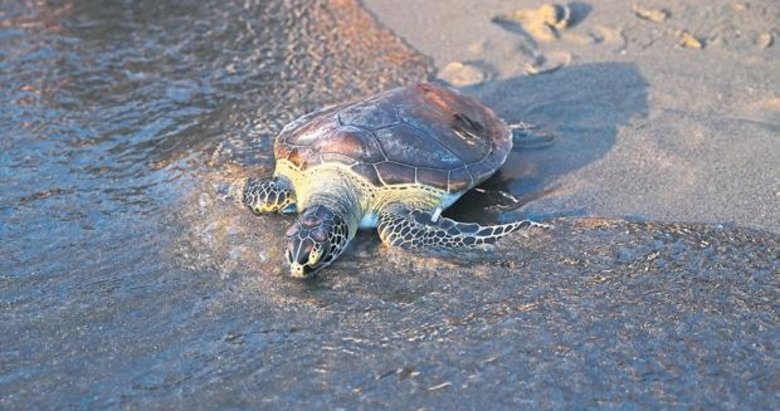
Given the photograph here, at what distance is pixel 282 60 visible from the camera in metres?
7.42

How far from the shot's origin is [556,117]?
636 cm

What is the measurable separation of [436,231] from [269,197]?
44.2 inches

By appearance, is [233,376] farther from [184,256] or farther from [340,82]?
[340,82]

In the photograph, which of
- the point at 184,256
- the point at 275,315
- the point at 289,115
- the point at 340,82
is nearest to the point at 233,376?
the point at 275,315

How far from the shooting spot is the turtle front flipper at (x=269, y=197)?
5195 mm

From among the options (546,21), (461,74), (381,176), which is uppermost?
(546,21)

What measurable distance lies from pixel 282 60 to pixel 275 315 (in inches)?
146

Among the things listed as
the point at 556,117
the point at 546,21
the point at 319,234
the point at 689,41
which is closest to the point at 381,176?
the point at 319,234

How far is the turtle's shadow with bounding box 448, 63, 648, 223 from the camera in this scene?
5531 mm

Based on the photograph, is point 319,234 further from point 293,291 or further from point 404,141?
point 404,141

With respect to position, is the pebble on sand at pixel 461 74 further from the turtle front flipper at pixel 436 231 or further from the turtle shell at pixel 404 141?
the turtle front flipper at pixel 436 231

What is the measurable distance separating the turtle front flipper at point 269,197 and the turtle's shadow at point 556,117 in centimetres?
109

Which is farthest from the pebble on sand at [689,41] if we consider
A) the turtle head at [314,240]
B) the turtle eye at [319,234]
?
the turtle eye at [319,234]

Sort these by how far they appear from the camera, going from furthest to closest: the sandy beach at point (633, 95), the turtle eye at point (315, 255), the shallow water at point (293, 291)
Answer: the sandy beach at point (633, 95), the turtle eye at point (315, 255), the shallow water at point (293, 291)
